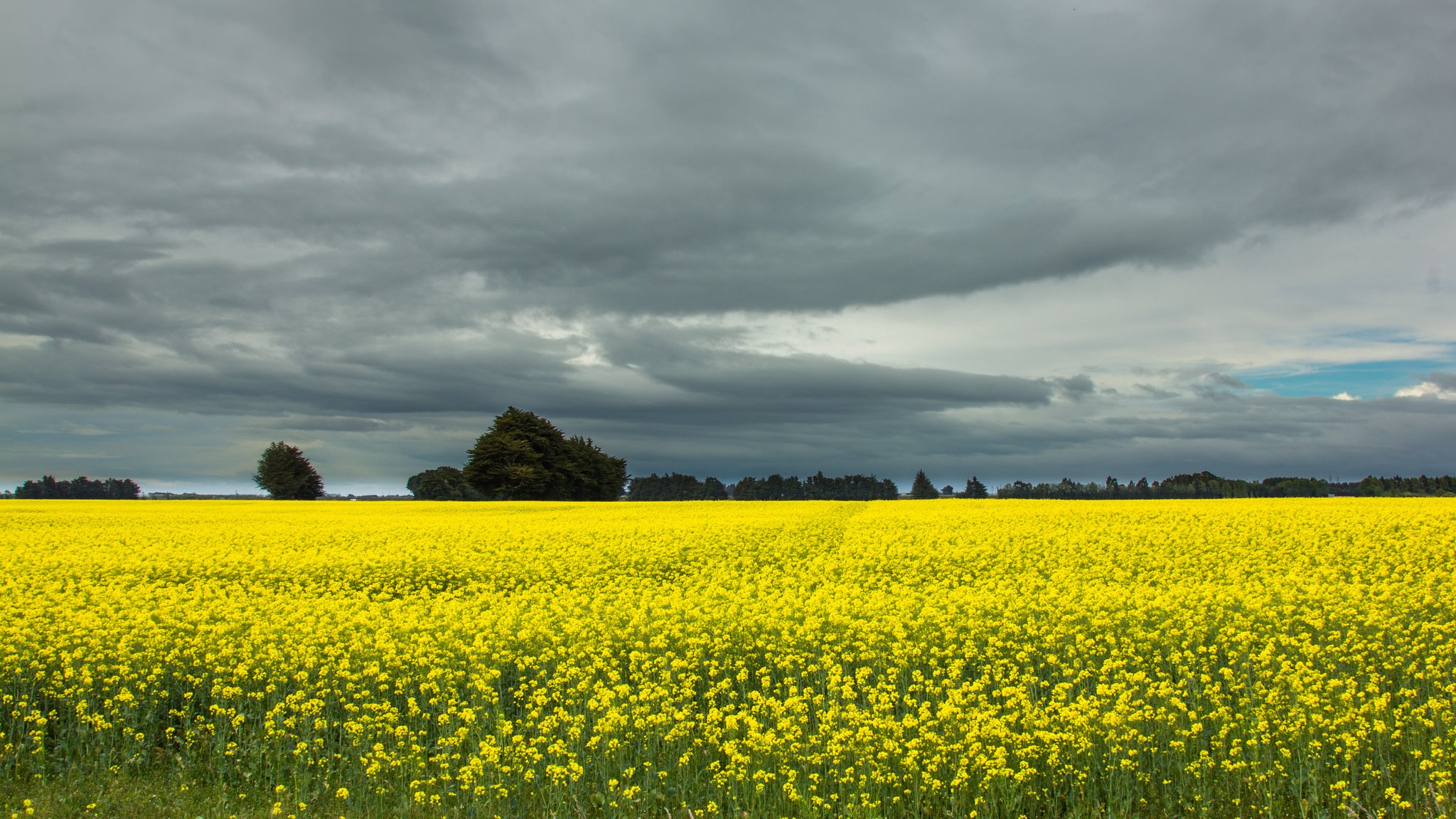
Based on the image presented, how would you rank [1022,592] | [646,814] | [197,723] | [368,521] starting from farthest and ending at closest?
[368,521], [1022,592], [197,723], [646,814]

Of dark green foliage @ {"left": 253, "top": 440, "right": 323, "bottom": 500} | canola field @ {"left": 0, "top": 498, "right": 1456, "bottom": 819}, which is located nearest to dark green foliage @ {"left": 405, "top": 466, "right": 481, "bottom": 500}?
dark green foliage @ {"left": 253, "top": 440, "right": 323, "bottom": 500}

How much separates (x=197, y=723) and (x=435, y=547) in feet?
51.6

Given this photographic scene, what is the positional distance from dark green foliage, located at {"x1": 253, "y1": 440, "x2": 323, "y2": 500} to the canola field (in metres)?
87.3

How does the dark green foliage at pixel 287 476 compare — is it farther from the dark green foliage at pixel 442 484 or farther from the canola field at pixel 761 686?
the canola field at pixel 761 686

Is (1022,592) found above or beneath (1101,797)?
above

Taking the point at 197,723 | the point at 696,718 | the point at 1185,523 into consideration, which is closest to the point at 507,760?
the point at 696,718

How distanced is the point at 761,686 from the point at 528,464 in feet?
242

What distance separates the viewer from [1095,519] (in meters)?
34.4

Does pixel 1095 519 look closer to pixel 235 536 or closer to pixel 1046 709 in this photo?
pixel 1046 709

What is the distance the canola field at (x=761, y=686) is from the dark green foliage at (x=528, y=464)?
60649 mm

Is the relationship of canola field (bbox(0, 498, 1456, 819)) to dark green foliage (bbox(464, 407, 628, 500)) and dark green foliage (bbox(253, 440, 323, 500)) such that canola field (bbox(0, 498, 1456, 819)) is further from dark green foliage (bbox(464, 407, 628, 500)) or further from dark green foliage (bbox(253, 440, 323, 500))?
dark green foliage (bbox(253, 440, 323, 500))

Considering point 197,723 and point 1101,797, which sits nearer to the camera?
point 1101,797

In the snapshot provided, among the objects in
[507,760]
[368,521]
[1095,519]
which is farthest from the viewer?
[368,521]

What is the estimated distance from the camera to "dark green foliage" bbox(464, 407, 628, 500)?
83.0 meters
